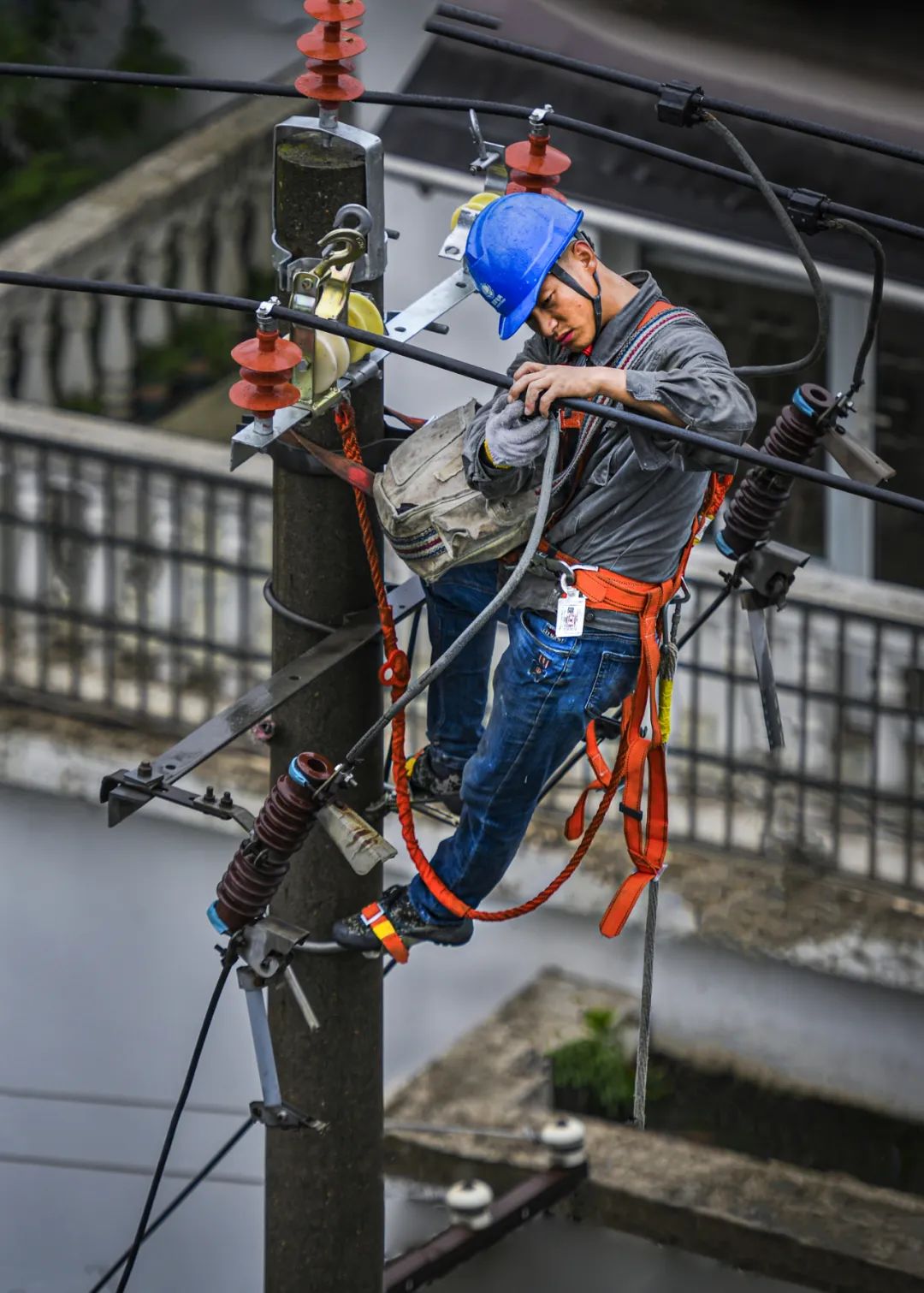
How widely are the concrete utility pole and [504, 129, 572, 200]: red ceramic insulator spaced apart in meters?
0.43

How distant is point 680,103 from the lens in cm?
685

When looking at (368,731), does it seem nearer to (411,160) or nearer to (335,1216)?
(335,1216)

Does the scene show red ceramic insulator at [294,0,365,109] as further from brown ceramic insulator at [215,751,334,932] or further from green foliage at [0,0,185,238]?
green foliage at [0,0,185,238]

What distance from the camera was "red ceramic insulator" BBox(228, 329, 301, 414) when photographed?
6.13 metres

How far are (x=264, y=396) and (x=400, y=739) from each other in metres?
1.04

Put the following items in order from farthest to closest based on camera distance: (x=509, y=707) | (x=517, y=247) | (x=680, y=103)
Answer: (x=680, y=103) < (x=509, y=707) < (x=517, y=247)

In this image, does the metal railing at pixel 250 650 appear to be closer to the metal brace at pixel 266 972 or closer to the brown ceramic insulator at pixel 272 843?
the metal brace at pixel 266 972

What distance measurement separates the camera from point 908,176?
36.9ft

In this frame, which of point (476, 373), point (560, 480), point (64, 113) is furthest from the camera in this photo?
point (64, 113)

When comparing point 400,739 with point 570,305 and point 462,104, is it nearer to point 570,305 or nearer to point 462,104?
point 570,305

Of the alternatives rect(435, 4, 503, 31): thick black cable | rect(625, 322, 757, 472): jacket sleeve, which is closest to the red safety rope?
rect(625, 322, 757, 472): jacket sleeve

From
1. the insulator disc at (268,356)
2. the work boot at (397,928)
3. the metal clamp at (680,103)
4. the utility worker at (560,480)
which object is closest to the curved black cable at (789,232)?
the metal clamp at (680,103)

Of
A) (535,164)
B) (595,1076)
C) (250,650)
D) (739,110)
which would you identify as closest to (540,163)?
(535,164)

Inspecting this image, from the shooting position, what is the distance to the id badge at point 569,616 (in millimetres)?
6570
